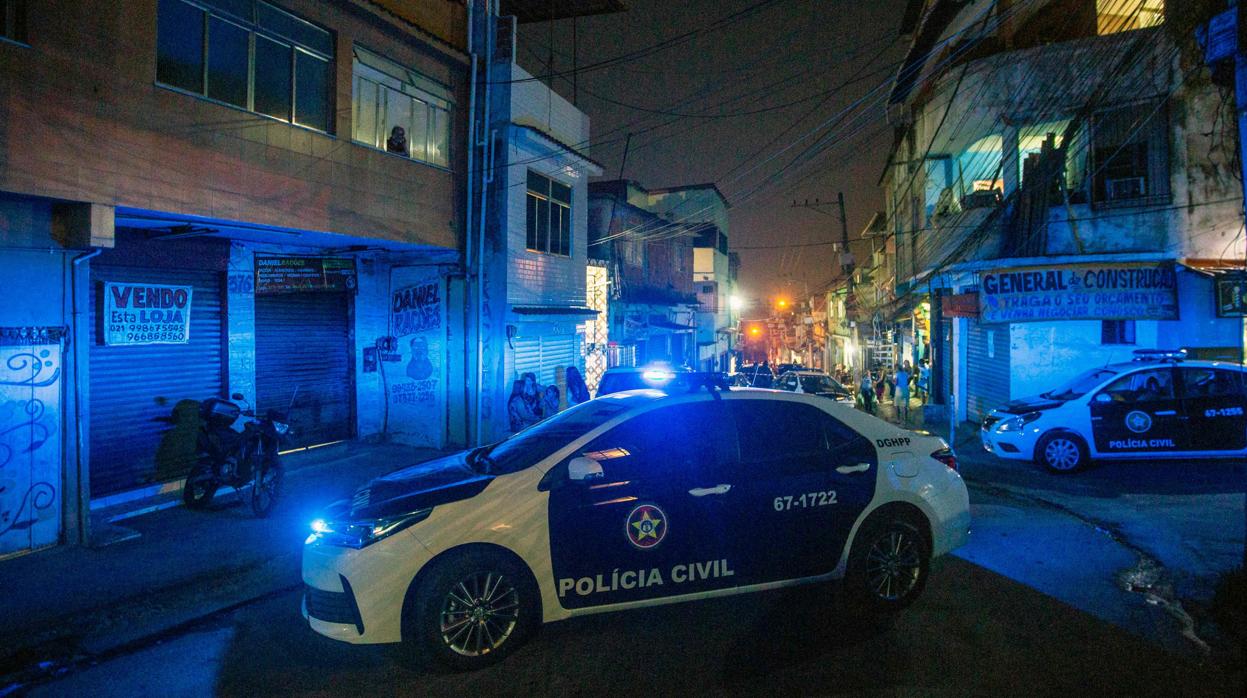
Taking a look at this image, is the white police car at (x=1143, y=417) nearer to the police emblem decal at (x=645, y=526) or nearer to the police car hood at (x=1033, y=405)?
the police car hood at (x=1033, y=405)

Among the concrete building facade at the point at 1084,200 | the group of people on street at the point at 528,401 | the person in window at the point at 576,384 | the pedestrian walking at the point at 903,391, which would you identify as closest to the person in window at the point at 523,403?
the group of people on street at the point at 528,401

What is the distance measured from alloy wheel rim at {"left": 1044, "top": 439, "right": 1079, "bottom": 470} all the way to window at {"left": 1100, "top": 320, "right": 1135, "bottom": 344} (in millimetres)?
4771

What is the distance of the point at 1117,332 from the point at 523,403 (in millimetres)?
11776

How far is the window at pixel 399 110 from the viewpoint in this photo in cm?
1088

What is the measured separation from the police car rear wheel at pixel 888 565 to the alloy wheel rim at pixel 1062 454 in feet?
21.8

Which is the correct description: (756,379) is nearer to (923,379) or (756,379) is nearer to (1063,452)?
(923,379)

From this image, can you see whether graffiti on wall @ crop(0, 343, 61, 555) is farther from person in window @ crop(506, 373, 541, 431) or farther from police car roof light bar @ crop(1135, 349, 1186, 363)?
police car roof light bar @ crop(1135, 349, 1186, 363)

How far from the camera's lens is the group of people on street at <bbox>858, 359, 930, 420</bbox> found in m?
18.7

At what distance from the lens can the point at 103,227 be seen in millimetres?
7031

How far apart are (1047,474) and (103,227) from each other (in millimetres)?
12607

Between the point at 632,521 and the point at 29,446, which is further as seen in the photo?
the point at 29,446

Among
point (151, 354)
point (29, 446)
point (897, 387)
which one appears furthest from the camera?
point (897, 387)

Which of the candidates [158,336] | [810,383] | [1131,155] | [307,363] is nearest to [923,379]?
[810,383]

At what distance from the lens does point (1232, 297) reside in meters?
12.5
